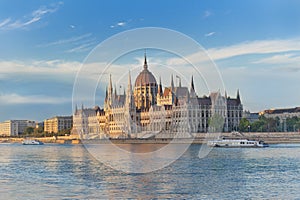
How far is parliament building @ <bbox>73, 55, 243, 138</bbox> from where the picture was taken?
80.2m

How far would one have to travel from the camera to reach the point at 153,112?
8806 cm

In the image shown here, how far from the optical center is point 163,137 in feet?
255

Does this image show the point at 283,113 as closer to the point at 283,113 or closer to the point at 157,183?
the point at 283,113

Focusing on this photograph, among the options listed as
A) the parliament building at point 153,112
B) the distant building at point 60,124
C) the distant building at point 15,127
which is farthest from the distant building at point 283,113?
the distant building at point 15,127

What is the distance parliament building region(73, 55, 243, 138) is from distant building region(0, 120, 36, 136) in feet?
207

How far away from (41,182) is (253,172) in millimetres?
10325

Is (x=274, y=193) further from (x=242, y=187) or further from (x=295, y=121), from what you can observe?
(x=295, y=121)

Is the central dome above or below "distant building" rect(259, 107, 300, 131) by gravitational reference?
above

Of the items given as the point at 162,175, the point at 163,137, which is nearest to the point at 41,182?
the point at 162,175

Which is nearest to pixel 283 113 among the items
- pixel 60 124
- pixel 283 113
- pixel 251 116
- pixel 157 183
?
pixel 283 113

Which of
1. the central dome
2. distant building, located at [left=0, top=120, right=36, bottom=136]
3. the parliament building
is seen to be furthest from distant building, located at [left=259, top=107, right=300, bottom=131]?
distant building, located at [left=0, top=120, right=36, bottom=136]

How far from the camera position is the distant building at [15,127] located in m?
166

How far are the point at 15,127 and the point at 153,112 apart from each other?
8965 cm

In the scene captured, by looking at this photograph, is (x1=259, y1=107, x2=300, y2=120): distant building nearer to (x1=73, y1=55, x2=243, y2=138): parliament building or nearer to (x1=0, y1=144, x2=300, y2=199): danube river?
(x1=73, y1=55, x2=243, y2=138): parliament building
